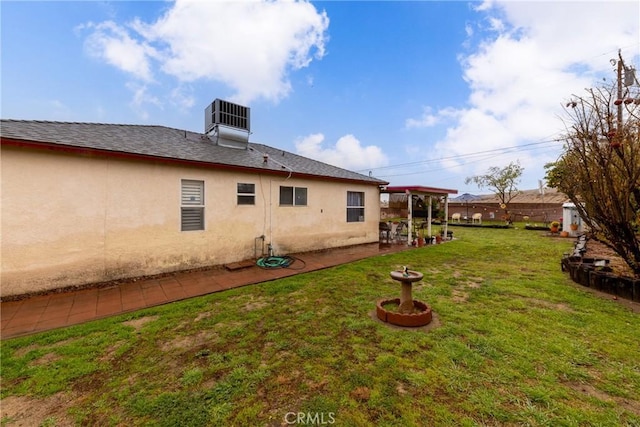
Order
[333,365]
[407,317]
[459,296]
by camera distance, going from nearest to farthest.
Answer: [333,365] < [407,317] < [459,296]

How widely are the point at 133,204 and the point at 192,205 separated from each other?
1.23m

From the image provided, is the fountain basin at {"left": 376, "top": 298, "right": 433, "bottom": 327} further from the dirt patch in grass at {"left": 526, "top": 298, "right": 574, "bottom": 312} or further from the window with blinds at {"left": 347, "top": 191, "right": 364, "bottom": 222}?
the window with blinds at {"left": 347, "top": 191, "right": 364, "bottom": 222}

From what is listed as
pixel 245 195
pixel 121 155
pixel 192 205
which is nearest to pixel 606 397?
pixel 245 195

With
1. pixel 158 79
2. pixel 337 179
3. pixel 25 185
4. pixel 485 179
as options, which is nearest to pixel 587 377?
pixel 337 179

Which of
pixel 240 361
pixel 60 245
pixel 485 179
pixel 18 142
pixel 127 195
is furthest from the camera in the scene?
pixel 485 179

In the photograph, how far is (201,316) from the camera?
155 inches

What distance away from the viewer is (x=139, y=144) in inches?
243

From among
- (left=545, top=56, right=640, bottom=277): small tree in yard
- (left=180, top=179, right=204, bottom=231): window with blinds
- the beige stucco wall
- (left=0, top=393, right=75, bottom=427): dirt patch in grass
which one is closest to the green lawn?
(left=0, top=393, right=75, bottom=427): dirt patch in grass

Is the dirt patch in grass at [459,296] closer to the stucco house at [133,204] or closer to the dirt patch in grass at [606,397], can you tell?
the dirt patch in grass at [606,397]

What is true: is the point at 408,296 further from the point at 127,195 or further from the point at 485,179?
the point at 485,179

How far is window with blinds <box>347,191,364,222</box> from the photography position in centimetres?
1028

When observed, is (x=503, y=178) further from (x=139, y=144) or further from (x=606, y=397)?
(x=139, y=144)

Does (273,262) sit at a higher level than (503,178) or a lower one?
lower

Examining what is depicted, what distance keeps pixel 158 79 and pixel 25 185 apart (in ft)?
29.5
